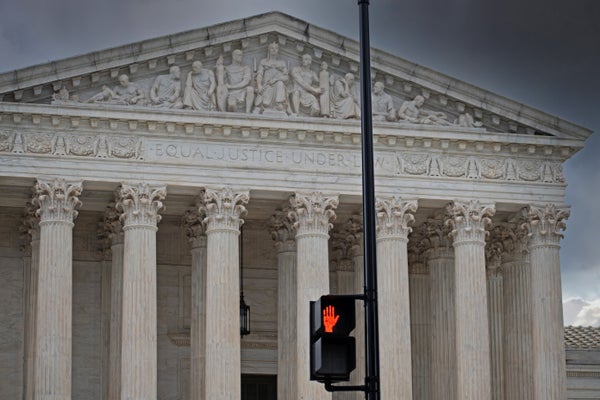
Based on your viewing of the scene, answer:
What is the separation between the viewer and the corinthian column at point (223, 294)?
40.5 meters

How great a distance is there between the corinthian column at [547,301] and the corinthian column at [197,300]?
33.3ft

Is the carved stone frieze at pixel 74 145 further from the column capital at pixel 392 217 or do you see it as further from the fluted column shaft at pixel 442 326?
the fluted column shaft at pixel 442 326

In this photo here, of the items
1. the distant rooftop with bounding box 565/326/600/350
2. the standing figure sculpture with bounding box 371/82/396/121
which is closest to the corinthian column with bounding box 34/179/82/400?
the standing figure sculpture with bounding box 371/82/396/121

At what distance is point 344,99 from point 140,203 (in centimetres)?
703

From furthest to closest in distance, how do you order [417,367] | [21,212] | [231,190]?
[417,367] < [21,212] < [231,190]

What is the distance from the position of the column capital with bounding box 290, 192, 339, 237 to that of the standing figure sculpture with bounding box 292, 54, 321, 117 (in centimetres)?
253

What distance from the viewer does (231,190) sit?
41.6 m

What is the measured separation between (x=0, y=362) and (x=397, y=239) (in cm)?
1310

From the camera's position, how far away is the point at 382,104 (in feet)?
142

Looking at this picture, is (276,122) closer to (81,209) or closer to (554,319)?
(81,209)

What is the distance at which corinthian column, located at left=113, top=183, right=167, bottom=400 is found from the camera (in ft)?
131

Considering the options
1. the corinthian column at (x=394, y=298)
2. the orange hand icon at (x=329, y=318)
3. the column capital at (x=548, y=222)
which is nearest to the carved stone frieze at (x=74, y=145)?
the corinthian column at (x=394, y=298)

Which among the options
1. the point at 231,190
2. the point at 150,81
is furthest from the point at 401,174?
the point at 150,81

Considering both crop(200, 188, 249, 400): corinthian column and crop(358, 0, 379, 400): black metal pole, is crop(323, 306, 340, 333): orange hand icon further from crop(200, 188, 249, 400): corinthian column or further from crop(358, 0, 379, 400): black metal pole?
crop(200, 188, 249, 400): corinthian column
